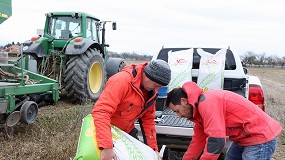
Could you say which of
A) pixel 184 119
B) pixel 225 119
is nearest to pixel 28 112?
pixel 184 119

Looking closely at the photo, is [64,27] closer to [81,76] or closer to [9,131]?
[81,76]

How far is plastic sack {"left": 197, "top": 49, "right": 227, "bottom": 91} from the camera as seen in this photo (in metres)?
4.86

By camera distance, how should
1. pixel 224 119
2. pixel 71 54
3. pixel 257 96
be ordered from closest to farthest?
pixel 224 119 < pixel 257 96 < pixel 71 54

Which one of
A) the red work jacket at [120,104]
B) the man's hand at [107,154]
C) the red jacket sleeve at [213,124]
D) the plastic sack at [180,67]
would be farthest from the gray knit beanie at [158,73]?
the plastic sack at [180,67]

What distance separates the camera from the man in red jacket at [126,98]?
2549 mm

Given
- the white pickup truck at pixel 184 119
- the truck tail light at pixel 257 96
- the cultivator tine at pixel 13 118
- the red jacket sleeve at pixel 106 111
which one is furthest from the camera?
the cultivator tine at pixel 13 118

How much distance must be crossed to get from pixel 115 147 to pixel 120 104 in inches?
13.6

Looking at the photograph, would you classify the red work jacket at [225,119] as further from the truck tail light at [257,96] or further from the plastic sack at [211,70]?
the plastic sack at [211,70]

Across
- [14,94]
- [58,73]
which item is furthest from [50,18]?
[14,94]

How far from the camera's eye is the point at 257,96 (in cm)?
433

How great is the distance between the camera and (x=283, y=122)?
21.7 feet

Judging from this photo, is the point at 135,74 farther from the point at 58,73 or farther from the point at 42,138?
the point at 58,73

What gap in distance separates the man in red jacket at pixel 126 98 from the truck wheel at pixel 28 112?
2028 millimetres

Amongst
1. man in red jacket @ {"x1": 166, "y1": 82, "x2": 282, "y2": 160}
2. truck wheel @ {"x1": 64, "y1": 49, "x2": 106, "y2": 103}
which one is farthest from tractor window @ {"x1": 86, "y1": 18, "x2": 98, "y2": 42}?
man in red jacket @ {"x1": 166, "y1": 82, "x2": 282, "y2": 160}
